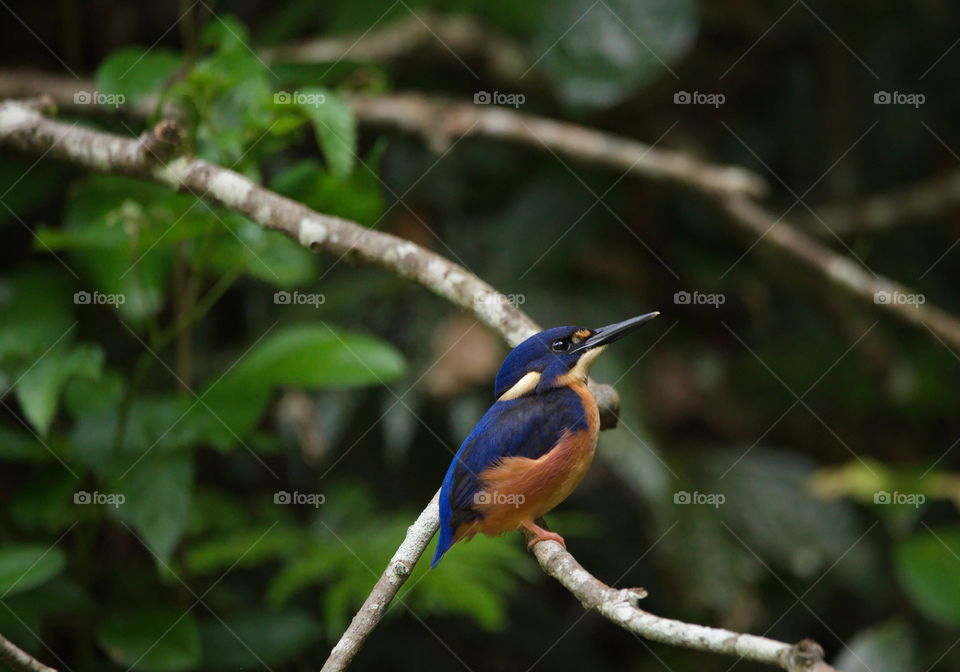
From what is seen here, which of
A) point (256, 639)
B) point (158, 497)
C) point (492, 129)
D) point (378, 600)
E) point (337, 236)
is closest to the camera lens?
point (378, 600)

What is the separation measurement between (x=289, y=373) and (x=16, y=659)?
1.41 meters

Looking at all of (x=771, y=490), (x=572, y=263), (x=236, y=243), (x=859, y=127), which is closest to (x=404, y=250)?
(x=236, y=243)

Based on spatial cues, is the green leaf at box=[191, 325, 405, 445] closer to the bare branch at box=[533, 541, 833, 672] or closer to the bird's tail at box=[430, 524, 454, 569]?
the bird's tail at box=[430, 524, 454, 569]

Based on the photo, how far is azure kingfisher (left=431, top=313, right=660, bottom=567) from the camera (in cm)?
242

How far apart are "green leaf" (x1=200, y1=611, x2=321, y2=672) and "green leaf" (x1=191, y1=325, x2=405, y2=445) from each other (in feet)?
2.39

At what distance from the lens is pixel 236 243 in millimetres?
3496

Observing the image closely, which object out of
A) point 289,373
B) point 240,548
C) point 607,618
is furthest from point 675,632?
point 240,548

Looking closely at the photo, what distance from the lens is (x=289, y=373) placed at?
11.0ft

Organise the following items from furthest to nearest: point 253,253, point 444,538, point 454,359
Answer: point 454,359, point 253,253, point 444,538

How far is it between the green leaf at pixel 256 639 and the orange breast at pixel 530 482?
126cm

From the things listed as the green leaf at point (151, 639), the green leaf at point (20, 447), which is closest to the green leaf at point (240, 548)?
the green leaf at point (151, 639)

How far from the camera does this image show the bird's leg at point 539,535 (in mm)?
2393

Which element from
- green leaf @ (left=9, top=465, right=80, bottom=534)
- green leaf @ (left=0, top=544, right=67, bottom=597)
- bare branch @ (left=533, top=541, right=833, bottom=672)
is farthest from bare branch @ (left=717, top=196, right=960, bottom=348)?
green leaf @ (left=0, top=544, right=67, bottom=597)

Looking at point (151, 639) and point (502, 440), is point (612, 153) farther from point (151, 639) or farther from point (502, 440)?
point (151, 639)
